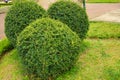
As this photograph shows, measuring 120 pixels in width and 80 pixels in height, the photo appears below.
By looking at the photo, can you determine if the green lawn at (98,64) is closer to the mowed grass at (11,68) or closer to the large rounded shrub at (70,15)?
the large rounded shrub at (70,15)

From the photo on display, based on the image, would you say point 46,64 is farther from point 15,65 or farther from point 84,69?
point 15,65

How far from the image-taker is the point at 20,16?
22.3 ft

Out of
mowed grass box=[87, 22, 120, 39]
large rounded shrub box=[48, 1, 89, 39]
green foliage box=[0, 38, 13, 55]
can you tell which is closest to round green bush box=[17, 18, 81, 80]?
large rounded shrub box=[48, 1, 89, 39]

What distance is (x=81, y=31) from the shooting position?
7.23m

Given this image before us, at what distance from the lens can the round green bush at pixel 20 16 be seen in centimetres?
679

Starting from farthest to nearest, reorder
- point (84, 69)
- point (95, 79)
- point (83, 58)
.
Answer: point (83, 58) < point (84, 69) < point (95, 79)

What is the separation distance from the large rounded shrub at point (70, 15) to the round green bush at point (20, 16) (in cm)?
39

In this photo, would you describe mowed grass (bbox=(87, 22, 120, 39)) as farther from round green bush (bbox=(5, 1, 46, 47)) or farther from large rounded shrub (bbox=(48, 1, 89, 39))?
round green bush (bbox=(5, 1, 46, 47))

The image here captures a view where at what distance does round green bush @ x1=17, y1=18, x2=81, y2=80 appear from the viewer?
17.4 ft

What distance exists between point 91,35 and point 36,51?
4.20 metres

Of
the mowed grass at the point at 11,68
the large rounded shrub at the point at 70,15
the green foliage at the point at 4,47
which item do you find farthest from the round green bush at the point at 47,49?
the green foliage at the point at 4,47

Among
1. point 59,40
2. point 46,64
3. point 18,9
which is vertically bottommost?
point 46,64

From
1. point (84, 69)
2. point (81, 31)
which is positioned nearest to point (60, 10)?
point (81, 31)

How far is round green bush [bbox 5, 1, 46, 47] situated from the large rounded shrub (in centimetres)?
39
